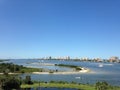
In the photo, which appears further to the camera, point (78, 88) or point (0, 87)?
point (78, 88)

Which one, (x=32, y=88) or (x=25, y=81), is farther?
(x=25, y=81)

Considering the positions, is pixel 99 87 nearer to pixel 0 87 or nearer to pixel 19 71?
pixel 0 87

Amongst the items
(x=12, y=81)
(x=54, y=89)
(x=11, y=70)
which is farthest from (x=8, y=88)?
(x=11, y=70)

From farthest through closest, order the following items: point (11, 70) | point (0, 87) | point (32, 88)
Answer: point (11, 70)
point (32, 88)
point (0, 87)

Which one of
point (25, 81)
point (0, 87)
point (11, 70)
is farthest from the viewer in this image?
point (11, 70)

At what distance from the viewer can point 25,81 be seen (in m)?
98.2

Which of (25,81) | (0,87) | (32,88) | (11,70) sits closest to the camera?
(0,87)

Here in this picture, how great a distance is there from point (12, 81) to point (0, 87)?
14.4 ft

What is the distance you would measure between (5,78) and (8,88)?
3739 millimetres

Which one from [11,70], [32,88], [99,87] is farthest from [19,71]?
[99,87]

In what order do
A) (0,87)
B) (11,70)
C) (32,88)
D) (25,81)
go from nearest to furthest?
(0,87)
(32,88)
(25,81)
(11,70)

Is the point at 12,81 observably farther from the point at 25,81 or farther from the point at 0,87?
the point at 25,81

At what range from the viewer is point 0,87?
79875 mm

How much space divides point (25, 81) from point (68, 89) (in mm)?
22323
